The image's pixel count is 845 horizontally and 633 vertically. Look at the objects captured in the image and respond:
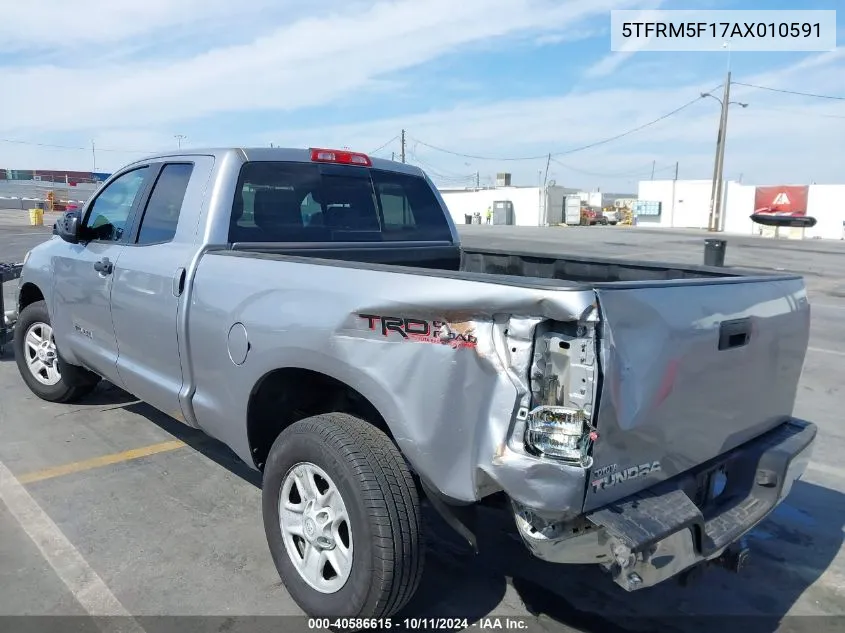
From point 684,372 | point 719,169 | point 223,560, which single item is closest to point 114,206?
point 223,560

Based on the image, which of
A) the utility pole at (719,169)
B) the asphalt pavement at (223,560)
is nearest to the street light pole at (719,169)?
the utility pole at (719,169)

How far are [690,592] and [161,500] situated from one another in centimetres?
278

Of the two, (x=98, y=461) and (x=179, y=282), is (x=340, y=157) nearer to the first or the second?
(x=179, y=282)

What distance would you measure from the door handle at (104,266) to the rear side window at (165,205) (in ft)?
0.92

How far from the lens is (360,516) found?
2516 mm

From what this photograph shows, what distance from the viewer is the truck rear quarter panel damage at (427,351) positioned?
2.18m

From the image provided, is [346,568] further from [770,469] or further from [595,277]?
[595,277]

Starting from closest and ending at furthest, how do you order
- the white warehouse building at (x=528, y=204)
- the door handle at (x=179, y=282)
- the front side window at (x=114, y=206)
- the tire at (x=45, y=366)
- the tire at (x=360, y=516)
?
the tire at (x=360, y=516) < the door handle at (x=179, y=282) < the front side window at (x=114, y=206) < the tire at (x=45, y=366) < the white warehouse building at (x=528, y=204)

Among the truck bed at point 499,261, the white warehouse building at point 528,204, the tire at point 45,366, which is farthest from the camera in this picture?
the white warehouse building at point 528,204

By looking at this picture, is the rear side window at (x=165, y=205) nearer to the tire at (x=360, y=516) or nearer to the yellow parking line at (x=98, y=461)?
the yellow parking line at (x=98, y=461)

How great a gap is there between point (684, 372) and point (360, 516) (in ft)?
4.07

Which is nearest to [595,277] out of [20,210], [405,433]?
[405,433]

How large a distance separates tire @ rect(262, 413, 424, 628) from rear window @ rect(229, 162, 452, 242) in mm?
1416

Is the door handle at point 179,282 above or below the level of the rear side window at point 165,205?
below
